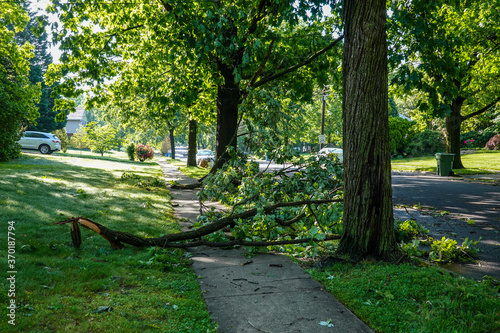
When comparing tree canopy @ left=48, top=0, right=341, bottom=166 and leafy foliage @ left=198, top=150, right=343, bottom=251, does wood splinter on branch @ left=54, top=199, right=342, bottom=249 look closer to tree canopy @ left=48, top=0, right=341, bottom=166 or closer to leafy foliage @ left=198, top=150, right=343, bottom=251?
leafy foliage @ left=198, top=150, right=343, bottom=251

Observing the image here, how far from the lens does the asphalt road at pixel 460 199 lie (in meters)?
8.12

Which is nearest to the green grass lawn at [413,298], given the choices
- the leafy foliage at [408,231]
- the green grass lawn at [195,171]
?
the leafy foliage at [408,231]

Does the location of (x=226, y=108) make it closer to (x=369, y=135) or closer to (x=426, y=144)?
(x=369, y=135)

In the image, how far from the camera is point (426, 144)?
35.7 m

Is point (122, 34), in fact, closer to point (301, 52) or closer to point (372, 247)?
point (301, 52)

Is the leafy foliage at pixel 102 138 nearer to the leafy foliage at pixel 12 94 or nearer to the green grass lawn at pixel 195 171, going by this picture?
the green grass lawn at pixel 195 171

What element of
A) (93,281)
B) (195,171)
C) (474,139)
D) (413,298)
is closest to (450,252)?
(413,298)

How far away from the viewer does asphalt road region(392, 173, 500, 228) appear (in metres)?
8.12

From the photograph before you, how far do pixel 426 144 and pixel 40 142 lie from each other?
36.0 m

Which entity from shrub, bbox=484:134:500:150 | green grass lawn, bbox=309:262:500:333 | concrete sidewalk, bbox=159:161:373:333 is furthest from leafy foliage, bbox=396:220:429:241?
shrub, bbox=484:134:500:150

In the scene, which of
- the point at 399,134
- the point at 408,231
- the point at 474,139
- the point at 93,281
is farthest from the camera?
the point at 474,139

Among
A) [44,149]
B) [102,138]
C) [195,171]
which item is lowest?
[195,171]

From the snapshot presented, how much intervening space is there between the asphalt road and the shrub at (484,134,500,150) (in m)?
23.5

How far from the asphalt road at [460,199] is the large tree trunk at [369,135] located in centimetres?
424
